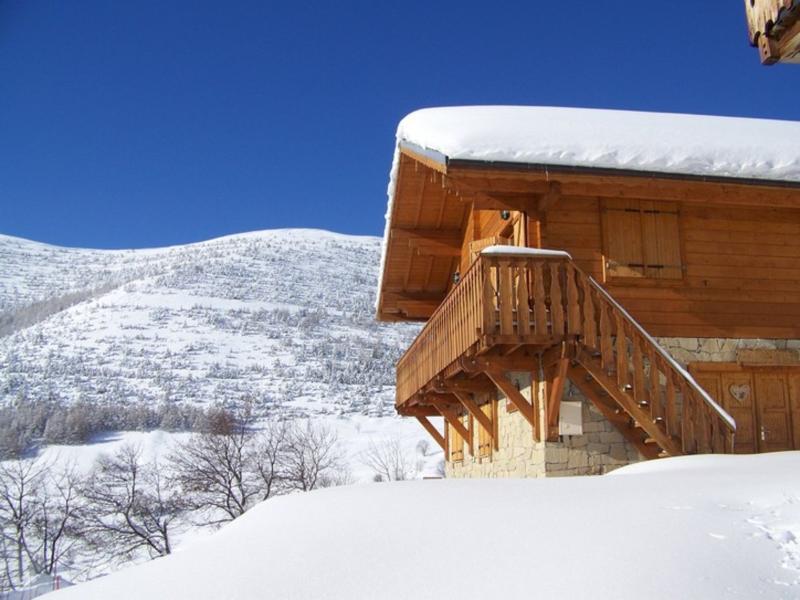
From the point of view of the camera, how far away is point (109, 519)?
4481cm

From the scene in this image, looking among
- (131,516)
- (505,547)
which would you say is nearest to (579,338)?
(505,547)

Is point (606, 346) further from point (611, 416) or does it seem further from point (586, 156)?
point (586, 156)

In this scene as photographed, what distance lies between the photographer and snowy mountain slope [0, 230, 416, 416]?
277 ft

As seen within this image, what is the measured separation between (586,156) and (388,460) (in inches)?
1720

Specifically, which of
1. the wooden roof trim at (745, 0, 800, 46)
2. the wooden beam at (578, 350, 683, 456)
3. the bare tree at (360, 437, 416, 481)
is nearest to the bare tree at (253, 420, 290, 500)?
the bare tree at (360, 437, 416, 481)

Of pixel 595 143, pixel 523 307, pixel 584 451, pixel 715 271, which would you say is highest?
pixel 595 143

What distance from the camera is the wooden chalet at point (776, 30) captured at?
3562mm

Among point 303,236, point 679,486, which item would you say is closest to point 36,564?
point 679,486

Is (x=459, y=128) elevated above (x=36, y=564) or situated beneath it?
elevated above

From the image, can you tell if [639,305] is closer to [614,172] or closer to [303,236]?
[614,172]

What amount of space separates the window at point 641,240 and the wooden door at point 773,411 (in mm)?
2049

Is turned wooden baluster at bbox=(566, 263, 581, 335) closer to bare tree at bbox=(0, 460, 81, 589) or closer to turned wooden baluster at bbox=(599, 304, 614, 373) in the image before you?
turned wooden baluster at bbox=(599, 304, 614, 373)

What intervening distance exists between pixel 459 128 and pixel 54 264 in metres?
190

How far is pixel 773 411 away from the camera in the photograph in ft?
35.7
